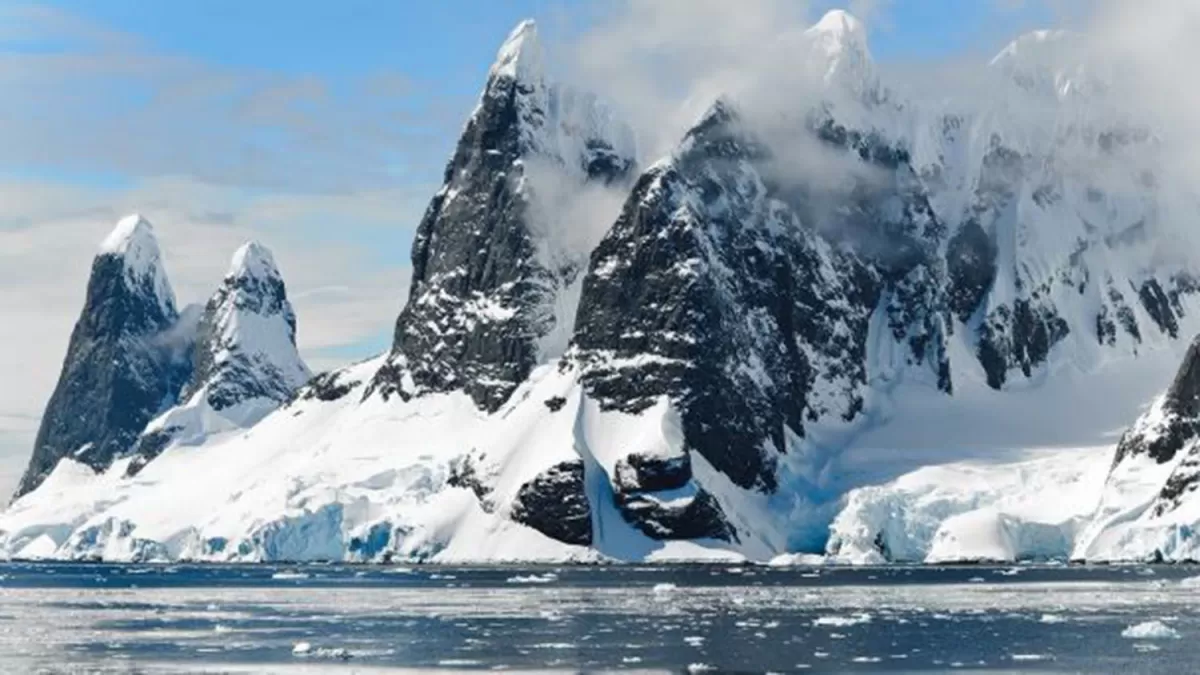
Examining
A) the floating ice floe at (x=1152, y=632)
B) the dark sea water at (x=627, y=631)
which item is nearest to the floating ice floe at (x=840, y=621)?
the dark sea water at (x=627, y=631)

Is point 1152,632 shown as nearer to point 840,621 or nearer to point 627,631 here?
point 840,621

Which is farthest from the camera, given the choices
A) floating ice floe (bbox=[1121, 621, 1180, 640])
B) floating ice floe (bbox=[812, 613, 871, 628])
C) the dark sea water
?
floating ice floe (bbox=[812, 613, 871, 628])

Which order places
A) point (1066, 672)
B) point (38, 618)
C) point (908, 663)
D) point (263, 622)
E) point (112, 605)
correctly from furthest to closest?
point (112, 605), point (38, 618), point (263, 622), point (908, 663), point (1066, 672)

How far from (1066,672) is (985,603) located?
60313 mm

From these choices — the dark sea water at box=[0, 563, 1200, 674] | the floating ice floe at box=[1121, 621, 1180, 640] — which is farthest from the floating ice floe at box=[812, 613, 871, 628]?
the floating ice floe at box=[1121, 621, 1180, 640]

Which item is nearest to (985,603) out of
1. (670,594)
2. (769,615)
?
(769,615)

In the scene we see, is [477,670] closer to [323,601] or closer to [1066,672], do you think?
[1066,672]

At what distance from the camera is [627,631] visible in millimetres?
132250

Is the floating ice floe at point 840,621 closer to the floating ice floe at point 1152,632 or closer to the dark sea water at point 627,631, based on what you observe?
the dark sea water at point 627,631

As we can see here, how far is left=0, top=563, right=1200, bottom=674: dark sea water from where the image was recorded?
107625 mm

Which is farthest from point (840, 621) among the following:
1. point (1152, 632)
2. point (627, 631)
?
point (1152, 632)

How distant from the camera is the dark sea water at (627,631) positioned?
10762 centimetres

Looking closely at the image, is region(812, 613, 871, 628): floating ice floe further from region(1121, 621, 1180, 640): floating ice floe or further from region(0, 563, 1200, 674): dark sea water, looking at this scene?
region(1121, 621, 1180, 640): floating ice floe

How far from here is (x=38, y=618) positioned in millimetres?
154125
